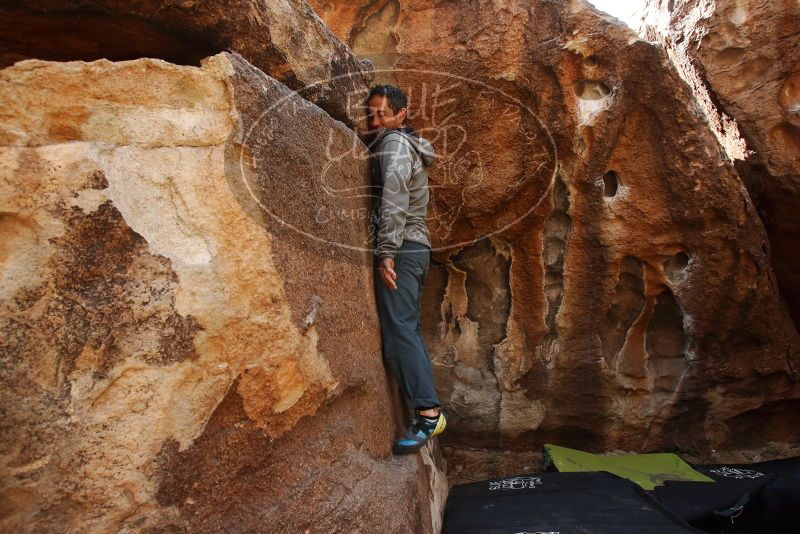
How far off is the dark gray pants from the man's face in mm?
609

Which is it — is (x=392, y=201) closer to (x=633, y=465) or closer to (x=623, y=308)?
(x=623, y=308)

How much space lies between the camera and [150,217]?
4.98ft

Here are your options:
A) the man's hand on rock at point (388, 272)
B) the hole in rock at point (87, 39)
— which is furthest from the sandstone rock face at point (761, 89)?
the hole in rock at point (87, 39)

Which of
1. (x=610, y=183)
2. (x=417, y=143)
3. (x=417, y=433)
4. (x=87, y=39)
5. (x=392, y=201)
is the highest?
(x=87, y=39)

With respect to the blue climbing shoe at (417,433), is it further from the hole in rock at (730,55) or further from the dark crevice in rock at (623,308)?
the hole in rock at (730,55)

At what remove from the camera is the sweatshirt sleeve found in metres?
2.29

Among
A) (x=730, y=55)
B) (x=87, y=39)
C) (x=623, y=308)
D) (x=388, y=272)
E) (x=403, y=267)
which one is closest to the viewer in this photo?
(x=87, y=39)

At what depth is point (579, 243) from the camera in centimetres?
316

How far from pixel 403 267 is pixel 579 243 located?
1.27 m

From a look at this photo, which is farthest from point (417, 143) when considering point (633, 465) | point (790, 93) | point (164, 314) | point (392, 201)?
point (790, 93)

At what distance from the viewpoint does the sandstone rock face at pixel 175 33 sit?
5.75ft

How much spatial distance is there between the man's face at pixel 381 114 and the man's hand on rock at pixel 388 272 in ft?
2.37

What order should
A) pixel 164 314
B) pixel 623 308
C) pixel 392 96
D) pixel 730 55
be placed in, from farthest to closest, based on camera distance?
1. pixel 730 55
2. pixel 623 308
3. pixel 392 96
4. pixel 164 314

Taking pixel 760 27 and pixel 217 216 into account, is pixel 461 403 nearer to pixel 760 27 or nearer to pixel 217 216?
pixel 217 216
